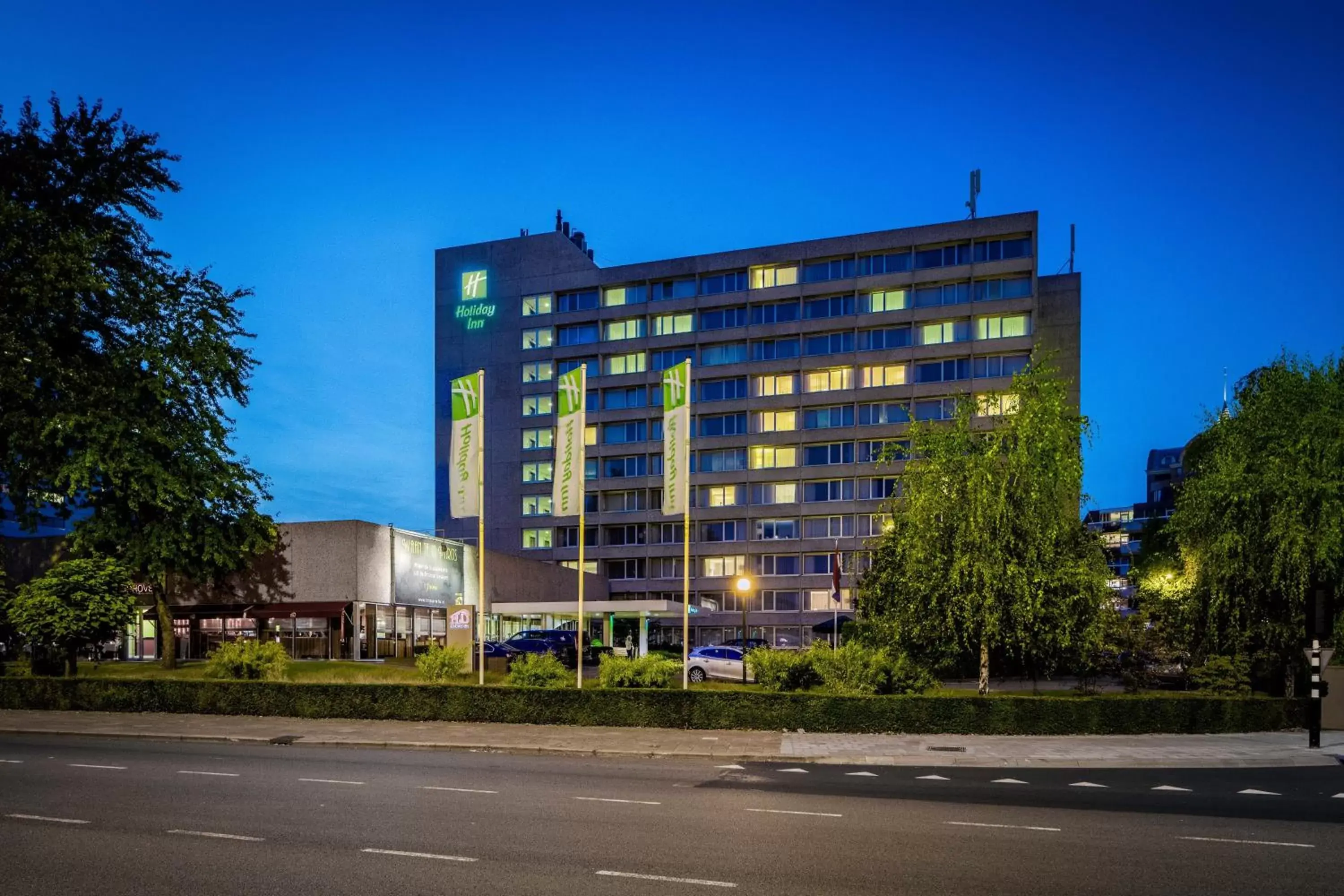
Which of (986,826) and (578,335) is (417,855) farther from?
(578,335)

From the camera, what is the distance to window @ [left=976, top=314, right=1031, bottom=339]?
83.2 meters

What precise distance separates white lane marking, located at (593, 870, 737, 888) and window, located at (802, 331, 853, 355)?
8187 cm

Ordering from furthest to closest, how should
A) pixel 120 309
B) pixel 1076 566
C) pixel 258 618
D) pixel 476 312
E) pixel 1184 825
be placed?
1. pixel 476 312
2. pixel 258 618
3. pixel 120 309
4. pixel 1076 566
5. pixel 1184 825

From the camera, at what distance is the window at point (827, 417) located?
3489 inches

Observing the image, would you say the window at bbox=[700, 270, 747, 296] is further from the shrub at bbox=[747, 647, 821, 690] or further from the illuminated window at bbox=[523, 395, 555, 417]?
the shrub at bbox=[747, 647, 821, 690]

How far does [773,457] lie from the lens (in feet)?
298

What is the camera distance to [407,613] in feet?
165

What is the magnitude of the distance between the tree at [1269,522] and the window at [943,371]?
177ft

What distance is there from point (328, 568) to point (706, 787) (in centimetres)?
3443

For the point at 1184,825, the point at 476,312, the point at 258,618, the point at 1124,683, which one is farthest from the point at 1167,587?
the point at 476,312

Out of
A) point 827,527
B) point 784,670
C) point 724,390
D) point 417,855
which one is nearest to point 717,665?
point 784,670

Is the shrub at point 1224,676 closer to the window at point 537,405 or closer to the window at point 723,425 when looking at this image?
the window at point 723,425

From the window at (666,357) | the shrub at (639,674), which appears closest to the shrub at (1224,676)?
the shrub at (639,674)

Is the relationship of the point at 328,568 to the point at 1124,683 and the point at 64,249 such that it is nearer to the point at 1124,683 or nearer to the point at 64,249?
the point at 64,249
